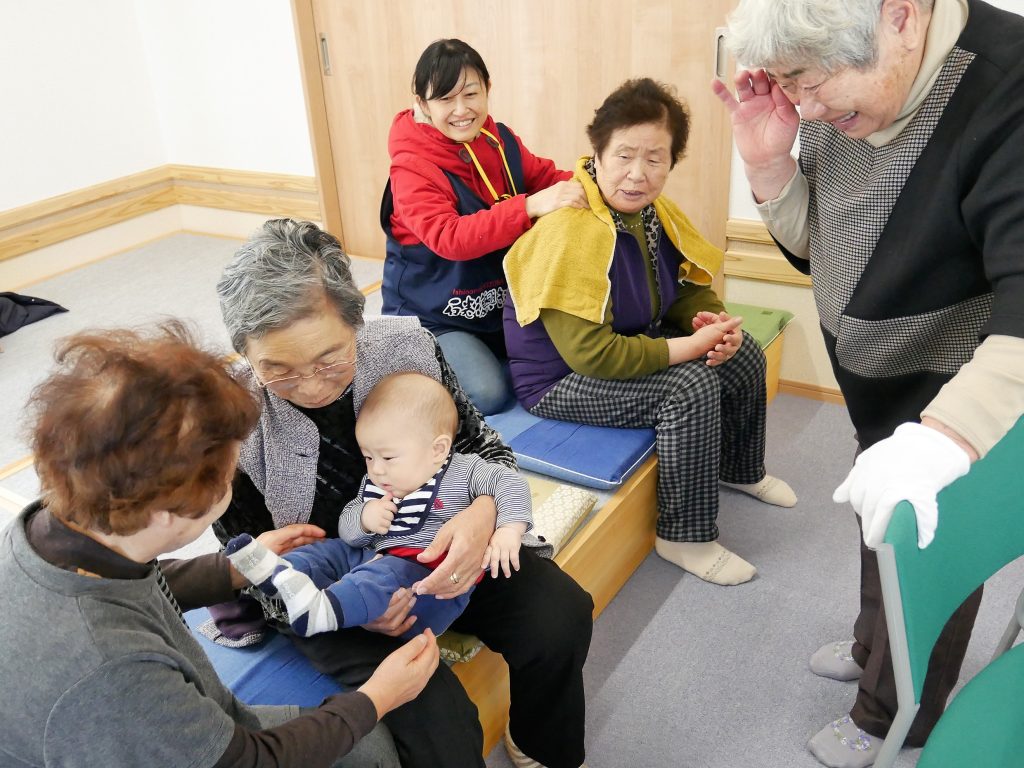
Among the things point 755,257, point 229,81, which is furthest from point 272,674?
point 229,81

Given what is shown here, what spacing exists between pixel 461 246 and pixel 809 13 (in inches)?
46.3

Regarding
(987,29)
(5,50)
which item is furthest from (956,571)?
(5,50)

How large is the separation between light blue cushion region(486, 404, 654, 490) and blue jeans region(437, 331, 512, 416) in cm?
8

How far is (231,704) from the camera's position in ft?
3.65

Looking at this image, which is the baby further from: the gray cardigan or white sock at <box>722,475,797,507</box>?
white sock at <box>722,475,797,507</box>

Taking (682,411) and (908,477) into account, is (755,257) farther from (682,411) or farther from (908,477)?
(908,477)

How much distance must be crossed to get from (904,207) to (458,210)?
4.24 feet

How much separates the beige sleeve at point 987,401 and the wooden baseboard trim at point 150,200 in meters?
3.04

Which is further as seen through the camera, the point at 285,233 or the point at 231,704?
the point at 285,233

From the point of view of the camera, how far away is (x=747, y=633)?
186cm

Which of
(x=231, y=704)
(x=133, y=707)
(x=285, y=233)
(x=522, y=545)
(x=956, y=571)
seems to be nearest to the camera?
(x=133, y=707)

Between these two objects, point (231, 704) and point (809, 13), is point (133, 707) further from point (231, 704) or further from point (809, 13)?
point (809, 13)

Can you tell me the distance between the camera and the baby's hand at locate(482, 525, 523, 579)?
1.38 meters

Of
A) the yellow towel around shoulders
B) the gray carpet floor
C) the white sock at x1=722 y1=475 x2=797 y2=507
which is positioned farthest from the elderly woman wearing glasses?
the white sock at x1=722 y1=475 x2=797 y2=507
